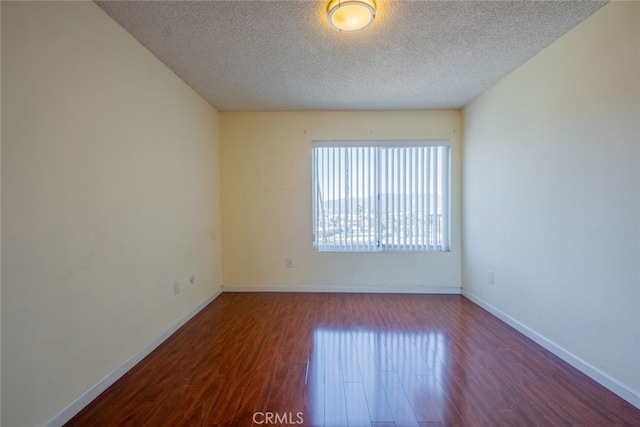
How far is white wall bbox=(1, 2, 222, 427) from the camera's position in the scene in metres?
1.32

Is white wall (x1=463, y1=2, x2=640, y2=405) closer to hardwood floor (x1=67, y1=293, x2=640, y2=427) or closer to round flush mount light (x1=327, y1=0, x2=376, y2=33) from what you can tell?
hardwood floor (x1=67, y1=293, x2=640, y2=427)

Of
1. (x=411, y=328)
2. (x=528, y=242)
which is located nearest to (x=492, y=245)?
(x=528, y=242)

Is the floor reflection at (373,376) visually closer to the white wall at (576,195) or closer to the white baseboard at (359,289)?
the white wall at (576,195)

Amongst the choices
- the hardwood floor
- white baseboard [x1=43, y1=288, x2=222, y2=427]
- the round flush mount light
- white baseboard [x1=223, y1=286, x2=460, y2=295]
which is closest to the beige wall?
white baseboard [x1=223, y1=286, x2=460, y2=295]

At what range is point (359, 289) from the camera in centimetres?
387

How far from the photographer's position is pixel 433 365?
209 cm

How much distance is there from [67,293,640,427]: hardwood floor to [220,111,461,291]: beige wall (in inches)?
36.8

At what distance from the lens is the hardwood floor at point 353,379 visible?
1.59 metres

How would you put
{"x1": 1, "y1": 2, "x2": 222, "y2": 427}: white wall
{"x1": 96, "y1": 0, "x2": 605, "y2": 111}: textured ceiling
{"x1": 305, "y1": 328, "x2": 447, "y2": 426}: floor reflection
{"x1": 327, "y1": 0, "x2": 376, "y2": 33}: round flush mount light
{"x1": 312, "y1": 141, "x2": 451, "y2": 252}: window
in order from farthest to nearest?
1. {"x1": 312, "y1": 141, "x2": 451, "y2": 252}: window
2. {"x1": 96, "y1": 0, "x2": 605, "y2": 111}: textured ceiling
3. {"x1": 327, "y1": 0, "x2": 376, "y2": 33}: round flush mount light
4. {"x1": 305, "y1": 328, "x2": 447, "y2": 426}: floor reflection
5. {"x1": 1, "y1": 2, "x2": 222, "y2": 427}: white wall

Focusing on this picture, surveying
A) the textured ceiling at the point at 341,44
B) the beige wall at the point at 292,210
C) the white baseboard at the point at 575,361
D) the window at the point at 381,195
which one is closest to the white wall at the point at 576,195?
the white baseboard at the point at 575,361

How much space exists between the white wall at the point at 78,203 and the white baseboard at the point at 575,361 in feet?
11.0

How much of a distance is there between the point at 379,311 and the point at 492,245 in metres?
1.49

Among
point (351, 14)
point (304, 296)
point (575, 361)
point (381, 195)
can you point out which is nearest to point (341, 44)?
point (351, 14)

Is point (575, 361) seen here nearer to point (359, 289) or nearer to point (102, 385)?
point (359, 289)
